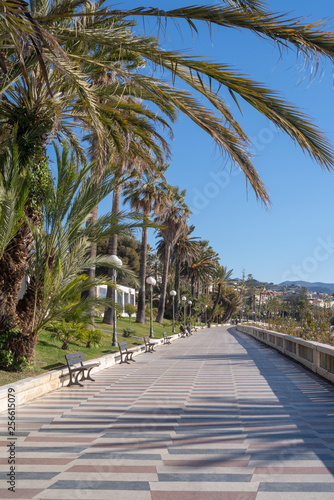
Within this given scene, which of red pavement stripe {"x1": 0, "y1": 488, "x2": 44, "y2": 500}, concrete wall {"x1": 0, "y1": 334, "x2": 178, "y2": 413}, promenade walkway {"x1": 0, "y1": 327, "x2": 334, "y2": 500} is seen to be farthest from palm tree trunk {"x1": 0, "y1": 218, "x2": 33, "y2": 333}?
red pavement stripe {"x1": 0, "y1": 488, "x2": 44, "y2": 500}

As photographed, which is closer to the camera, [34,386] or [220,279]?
[34,386]

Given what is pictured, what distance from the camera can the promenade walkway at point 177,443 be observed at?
4020 mm

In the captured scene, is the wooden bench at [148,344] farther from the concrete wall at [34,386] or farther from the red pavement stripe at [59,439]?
the red pavement stripe at [59,439]

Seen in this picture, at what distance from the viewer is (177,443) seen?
5.46 meters

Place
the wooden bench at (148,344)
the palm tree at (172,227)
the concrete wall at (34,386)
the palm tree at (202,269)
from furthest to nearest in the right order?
the palm tree at (202,269) → the palm tree at (172,227) → the wooden bench at (148,344) → the concrete wall at (34,386)

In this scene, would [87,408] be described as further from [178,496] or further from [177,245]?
[177,245]

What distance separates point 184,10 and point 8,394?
233 inches

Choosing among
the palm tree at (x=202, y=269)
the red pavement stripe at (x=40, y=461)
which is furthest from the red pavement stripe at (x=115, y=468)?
the palm tree at (x=202, y=269)

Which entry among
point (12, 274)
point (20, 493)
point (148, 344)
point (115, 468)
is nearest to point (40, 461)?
point (115, 468)

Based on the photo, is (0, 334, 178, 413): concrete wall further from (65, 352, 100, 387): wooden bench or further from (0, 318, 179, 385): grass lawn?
(0, 318, 179, 385): grass lawn

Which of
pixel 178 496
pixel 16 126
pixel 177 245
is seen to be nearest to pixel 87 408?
pixel 178 496

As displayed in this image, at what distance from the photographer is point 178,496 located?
12.6 ft

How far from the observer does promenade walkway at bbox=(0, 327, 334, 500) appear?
402 cm

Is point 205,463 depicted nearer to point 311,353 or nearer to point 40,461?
point 40,461
